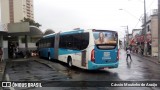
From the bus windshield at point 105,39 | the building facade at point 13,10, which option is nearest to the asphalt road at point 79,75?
the bus windshield at point 105,39

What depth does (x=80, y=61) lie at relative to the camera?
2038 centimetres

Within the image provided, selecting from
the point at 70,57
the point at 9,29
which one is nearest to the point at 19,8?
the point at 9,29

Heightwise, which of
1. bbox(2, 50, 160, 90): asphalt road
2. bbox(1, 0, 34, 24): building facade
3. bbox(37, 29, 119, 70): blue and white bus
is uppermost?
bbox(1, 0, 34, 24): building facade

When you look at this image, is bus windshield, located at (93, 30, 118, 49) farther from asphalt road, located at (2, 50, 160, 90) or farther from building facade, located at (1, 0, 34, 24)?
building facade, located at (1, 0, 34, 24)

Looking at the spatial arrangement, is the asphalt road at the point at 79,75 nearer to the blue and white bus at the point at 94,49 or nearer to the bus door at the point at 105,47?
the blue and white bus at the point at 94,49

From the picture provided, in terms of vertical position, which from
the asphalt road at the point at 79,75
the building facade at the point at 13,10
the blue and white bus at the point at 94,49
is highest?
the building facade at the point at 13,10

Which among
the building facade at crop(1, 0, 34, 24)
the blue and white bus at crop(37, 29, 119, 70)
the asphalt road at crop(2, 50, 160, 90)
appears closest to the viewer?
the asphalt road at crop(2, 50, 160, 90)

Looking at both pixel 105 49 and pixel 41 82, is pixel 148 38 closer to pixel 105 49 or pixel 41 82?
pixel 105 49

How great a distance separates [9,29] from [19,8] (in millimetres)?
89919

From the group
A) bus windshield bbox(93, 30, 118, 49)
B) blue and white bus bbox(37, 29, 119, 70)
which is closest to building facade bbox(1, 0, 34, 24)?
blue and white bus bbox(37, 29, 119, 70)

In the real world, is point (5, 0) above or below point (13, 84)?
above

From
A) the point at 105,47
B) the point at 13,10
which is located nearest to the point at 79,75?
the point at 105,47

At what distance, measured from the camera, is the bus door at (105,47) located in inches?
752

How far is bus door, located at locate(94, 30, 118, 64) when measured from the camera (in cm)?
1909
